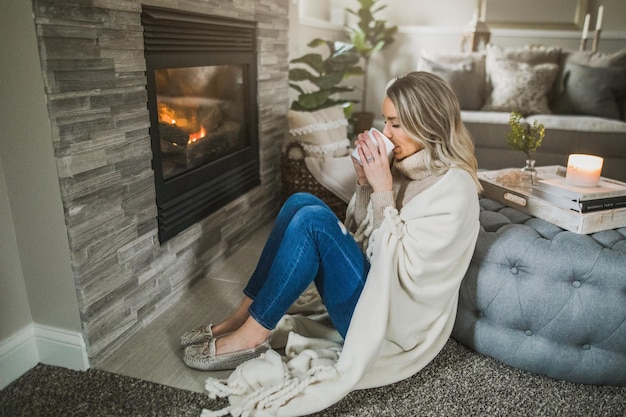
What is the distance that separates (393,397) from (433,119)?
79cm

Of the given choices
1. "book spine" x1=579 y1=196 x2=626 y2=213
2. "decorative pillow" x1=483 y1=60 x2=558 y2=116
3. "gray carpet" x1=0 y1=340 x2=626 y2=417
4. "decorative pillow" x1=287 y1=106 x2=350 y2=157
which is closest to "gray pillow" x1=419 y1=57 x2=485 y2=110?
"decorative pillow" x1=483 y1=60 x2=558 y2=116

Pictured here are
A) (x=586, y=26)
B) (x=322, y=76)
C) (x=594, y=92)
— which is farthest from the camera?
(x=586, y=26)

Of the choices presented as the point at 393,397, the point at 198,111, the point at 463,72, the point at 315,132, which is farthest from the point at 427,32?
the point at 393,397

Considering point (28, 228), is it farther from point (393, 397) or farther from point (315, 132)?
point (315, 132)

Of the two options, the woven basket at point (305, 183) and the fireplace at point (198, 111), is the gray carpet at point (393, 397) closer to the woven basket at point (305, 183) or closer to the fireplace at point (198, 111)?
the fireplace at point (198, 111)

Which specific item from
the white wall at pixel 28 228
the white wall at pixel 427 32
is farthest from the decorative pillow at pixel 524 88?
the white wall at pixel 28 228

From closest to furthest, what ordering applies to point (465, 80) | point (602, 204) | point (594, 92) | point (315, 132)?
point (602, 204), point (315, 132), point (594, 92), point (465, 80)

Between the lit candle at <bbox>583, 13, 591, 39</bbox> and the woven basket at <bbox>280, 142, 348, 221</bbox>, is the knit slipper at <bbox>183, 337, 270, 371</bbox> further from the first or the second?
the lit candle at <bbox>583, 13, 591, 39</bbox>

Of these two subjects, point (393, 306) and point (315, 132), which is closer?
point (393, 306)

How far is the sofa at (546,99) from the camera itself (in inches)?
125

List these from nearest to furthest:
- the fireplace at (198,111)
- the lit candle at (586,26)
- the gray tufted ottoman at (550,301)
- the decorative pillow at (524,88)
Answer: the gray tufted ottoman at (550,301) < the fireplace at (198,111) < the decorative pillow at (524,88) < the lit candle at (586,26)

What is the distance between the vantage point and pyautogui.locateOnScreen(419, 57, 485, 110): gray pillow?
12.0 feet

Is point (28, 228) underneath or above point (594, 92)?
underneath

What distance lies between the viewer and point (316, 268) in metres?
1.39
